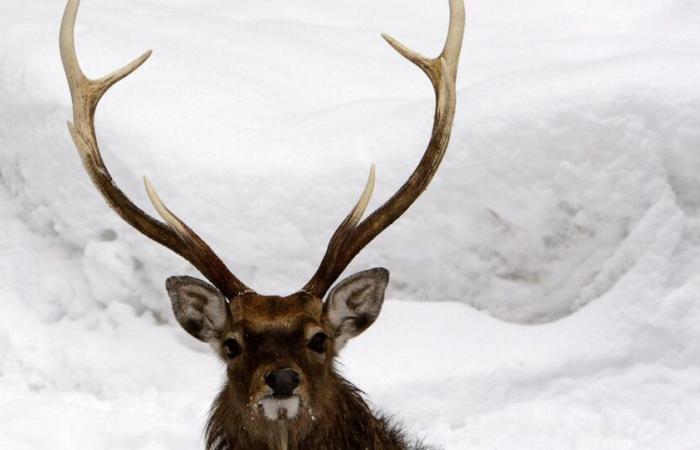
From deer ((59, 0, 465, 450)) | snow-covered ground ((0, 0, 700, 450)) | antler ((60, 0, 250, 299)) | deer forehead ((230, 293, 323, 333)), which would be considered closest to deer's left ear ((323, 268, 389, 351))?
deer ((59, 0, 465, 450))

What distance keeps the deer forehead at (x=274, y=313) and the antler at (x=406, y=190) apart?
17cm

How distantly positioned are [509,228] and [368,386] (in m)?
1.19

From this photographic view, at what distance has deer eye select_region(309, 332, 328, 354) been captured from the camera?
4957mm

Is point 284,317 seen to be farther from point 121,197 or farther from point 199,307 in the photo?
point 121,197

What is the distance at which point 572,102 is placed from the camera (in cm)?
749

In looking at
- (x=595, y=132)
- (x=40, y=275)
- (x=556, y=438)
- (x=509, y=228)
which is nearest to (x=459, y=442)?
(x=556, y=438)

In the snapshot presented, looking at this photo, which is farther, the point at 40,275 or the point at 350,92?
the point at 350,92

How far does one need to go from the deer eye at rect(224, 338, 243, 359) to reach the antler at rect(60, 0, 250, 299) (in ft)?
0.84

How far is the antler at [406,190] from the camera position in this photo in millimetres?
5215

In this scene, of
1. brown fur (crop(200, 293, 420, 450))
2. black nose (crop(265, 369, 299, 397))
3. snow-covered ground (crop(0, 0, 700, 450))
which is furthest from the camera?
snow-covered ground (crop(0, 0, 700, 450))

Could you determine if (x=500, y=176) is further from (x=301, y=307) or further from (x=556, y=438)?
(x=301, y=307)

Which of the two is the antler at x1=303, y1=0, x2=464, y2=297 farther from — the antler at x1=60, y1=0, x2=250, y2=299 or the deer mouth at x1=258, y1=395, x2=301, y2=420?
Answer: the deer mouth at x1=258, y1=395, x2=301, y2=420

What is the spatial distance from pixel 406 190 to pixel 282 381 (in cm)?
106

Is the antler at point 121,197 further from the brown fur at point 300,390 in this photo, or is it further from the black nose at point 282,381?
the black nose at point 282,381
